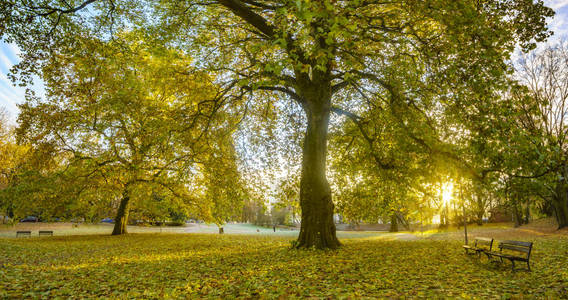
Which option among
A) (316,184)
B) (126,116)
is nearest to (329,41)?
(316,184)

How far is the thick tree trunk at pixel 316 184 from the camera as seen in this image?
11258 mm

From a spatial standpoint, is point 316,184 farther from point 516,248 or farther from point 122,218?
point 122,218

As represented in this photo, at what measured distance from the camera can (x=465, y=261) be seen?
895 cm

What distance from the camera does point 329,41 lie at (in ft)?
15.0

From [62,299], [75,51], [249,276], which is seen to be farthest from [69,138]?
[249,276]

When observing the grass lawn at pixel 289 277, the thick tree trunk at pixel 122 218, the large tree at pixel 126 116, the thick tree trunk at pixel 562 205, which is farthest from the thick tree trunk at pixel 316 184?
the thick tree trunk at pixel 562 205

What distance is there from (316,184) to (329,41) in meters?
7.81

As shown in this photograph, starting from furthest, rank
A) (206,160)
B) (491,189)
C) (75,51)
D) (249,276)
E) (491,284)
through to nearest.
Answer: (206,160) → (75,51) → (491,189) → (249,276) → (491,284)

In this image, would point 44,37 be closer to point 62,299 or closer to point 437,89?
point 62,299

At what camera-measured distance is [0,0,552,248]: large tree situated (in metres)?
6.38

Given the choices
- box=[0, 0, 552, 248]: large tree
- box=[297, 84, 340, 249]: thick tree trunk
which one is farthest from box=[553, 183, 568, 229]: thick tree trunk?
box=[297, 84, 340, 249]: thick tree trunk

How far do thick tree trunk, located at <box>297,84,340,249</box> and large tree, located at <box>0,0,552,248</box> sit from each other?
44 mm

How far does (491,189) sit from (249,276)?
8.12 metres

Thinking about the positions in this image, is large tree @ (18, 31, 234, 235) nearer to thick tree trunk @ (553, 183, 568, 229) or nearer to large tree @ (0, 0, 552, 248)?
large tree @ (0, 0, 552, 248)
